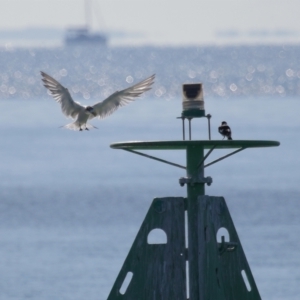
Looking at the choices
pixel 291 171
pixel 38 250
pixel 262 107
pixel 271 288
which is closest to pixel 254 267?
pixel 271 288

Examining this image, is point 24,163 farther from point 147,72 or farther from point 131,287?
point 147,72

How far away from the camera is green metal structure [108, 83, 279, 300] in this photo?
7359mm

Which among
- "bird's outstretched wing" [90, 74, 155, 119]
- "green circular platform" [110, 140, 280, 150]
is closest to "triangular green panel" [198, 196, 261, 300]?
Result: "green circular platform" [110, 140, 280, 150]


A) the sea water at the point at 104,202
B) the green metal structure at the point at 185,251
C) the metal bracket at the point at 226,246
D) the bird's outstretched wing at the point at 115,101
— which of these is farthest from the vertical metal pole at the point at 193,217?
the sea water at the point at 104,202

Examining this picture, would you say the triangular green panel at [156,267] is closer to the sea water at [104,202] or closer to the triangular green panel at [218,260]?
the triangular green panel at [218,260]

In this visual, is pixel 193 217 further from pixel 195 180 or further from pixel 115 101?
pixel 115 101

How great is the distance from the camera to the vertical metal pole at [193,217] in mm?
7420

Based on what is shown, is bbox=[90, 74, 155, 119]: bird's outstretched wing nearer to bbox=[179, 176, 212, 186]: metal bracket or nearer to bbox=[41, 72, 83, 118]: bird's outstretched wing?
bbox=[41, 72, 83, 118]: bird's outstretched wing

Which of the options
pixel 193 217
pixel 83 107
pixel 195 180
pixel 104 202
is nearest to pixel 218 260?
pixel 193 217

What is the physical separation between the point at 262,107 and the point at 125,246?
62325 millimetres

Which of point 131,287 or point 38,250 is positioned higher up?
point 131,287

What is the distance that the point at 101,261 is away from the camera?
20.6 meters

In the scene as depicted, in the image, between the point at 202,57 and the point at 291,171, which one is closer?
the point at 291,171

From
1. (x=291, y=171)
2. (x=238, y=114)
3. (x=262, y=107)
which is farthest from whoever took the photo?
(x=262, y=107)
